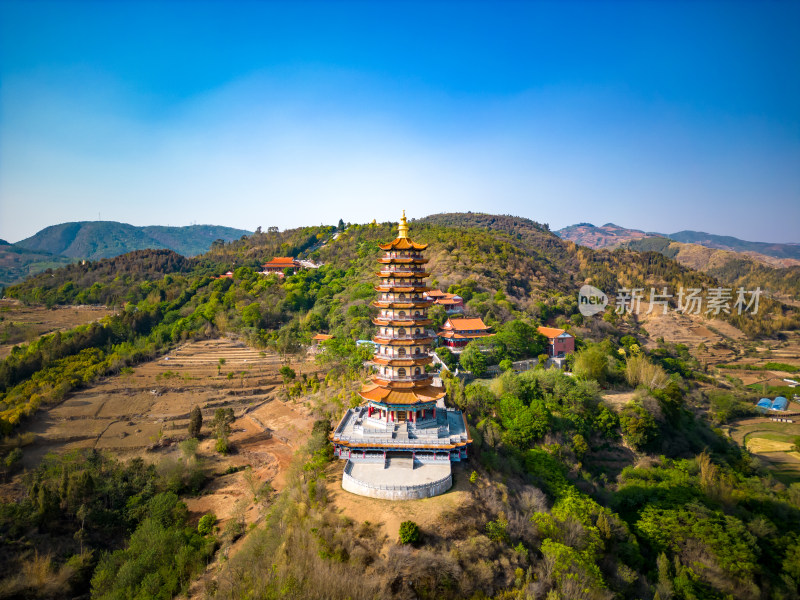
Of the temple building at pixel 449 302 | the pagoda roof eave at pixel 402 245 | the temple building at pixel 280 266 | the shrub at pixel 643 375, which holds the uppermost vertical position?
the pagoda roof eave at pixel 402 245

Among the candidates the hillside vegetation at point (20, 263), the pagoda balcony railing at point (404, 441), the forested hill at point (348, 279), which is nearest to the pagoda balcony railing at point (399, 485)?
the pagoda balcony railing at point (404, 441)

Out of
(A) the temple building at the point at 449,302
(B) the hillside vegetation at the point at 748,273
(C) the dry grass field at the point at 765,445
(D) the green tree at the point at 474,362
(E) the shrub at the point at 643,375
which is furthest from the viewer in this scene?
(B) the hillside vegetation at the point at 748,273

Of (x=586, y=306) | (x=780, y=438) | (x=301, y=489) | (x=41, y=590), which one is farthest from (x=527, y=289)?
(x=41, y=590)

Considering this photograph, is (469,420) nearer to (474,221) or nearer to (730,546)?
(730,546)

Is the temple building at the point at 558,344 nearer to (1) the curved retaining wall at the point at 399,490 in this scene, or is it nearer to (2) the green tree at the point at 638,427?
(2) the green tree at the point at 638,427

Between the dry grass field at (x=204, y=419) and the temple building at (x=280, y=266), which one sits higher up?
the temple building at (x=280, y=266)

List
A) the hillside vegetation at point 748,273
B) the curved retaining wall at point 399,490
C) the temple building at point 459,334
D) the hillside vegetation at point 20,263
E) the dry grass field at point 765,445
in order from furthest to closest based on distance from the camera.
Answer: the hillside vegetation at point 20,263, the hillside vegetation at point 748,273, the temple building at point 459,334, the dry grass field at point 765,445, the curved retaining wall at point 399,490

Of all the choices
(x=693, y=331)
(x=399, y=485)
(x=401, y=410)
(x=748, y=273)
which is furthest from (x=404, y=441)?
(x=748, y=273)

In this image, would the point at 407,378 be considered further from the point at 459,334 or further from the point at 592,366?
the point at 592,366
